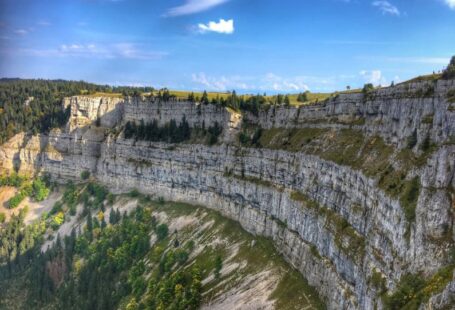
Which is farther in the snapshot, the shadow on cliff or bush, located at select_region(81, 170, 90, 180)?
the shadow on cliff

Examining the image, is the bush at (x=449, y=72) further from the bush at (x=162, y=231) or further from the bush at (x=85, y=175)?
the bush at (x=85, y=175)

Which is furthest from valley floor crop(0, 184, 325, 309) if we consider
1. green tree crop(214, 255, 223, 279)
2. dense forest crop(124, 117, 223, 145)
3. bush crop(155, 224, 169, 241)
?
dense forest crop(124, 117, 223, 145)

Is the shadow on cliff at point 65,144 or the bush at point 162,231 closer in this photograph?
the bush at point 162,231

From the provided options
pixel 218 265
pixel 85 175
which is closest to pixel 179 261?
pixel 218 265

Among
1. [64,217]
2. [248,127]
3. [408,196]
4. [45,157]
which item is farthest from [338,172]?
[45,157]

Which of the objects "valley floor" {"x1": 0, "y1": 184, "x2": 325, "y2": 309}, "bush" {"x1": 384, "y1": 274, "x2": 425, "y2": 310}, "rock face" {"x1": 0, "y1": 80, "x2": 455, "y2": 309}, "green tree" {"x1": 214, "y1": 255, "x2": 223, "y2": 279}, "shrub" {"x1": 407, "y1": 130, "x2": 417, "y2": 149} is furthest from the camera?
"green tree" {"x1": 214, "y1": 255, "x2": 223, "y2": 279}

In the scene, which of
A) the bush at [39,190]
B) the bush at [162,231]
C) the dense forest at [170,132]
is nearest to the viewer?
the bush at [162,231]

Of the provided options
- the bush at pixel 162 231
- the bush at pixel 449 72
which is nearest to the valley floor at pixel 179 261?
the bush at pixel 162 231

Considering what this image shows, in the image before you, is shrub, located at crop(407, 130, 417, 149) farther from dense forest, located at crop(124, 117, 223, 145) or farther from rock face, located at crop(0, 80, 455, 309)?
dense forest, located at crop(124, 117, 223, 145)

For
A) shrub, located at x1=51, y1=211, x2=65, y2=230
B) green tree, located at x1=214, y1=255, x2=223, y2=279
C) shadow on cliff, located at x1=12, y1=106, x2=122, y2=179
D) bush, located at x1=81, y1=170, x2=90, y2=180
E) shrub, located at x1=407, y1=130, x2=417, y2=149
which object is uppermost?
shrub, located at x1=407, y1=130, x2=417, y2=149
